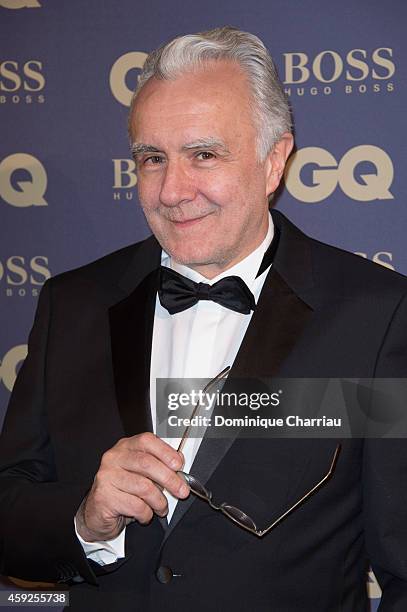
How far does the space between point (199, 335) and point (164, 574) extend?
52 cm

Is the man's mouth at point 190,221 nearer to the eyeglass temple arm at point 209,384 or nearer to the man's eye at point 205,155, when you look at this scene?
the man's eye at point 205,155

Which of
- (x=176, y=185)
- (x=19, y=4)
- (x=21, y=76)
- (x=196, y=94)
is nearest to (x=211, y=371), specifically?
(x=176, y=185)

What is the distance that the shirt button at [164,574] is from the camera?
1.67 metres

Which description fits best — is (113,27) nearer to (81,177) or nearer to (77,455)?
(81,177)

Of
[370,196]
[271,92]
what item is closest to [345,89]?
[370,196]

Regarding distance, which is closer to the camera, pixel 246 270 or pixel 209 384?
pixel 209 384

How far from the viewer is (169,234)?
6.02 feet

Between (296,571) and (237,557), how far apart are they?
118 mm

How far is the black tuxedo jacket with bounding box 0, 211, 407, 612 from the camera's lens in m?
1.70

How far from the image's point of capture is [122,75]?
2619mm

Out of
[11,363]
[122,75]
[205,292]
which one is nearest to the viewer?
[205,292]

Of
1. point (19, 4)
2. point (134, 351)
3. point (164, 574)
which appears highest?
point (19, 4)

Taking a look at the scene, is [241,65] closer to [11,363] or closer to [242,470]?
[242,470]

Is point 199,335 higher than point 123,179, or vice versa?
point 123,179
